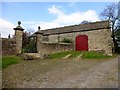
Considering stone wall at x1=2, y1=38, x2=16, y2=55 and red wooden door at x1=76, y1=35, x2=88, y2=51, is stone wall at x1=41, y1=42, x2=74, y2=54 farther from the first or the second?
stone wall at x1=2, y1=38, x2=16, y2=55

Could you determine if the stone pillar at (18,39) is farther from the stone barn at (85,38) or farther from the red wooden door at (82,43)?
the red wooden door at (82,43)

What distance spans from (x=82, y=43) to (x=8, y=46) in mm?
15353

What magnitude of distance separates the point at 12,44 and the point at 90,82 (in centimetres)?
1129

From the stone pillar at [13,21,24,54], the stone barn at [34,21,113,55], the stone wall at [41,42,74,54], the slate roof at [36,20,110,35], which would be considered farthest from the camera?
the slate roof at [36,20,110,35]

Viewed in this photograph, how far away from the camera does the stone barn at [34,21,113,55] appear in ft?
89.2

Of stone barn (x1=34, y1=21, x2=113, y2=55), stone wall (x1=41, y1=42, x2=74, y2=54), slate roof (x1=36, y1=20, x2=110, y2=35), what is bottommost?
stone wall (x1=41, y1=42, x2=74, y2=54)

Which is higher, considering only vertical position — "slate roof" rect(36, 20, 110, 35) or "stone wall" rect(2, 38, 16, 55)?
"slate roof" rect(36, 20, 110, 35)

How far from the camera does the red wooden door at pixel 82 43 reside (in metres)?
30.0

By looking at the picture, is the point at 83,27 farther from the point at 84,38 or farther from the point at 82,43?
the point at 82,43

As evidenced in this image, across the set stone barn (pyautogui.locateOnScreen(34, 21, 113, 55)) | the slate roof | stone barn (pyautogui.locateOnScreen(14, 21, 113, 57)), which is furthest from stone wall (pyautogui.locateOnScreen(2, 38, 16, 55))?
the slate roof

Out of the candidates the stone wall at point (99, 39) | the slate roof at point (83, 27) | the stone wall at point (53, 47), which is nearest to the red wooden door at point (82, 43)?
the stone wall at point (99, 39)

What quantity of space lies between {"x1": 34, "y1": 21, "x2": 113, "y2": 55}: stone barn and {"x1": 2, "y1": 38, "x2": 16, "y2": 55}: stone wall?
633 centimetres

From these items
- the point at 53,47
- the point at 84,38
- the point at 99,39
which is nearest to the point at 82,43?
the point at 84,38

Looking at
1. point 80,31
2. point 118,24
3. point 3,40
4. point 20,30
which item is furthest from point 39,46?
→ point 118,24
